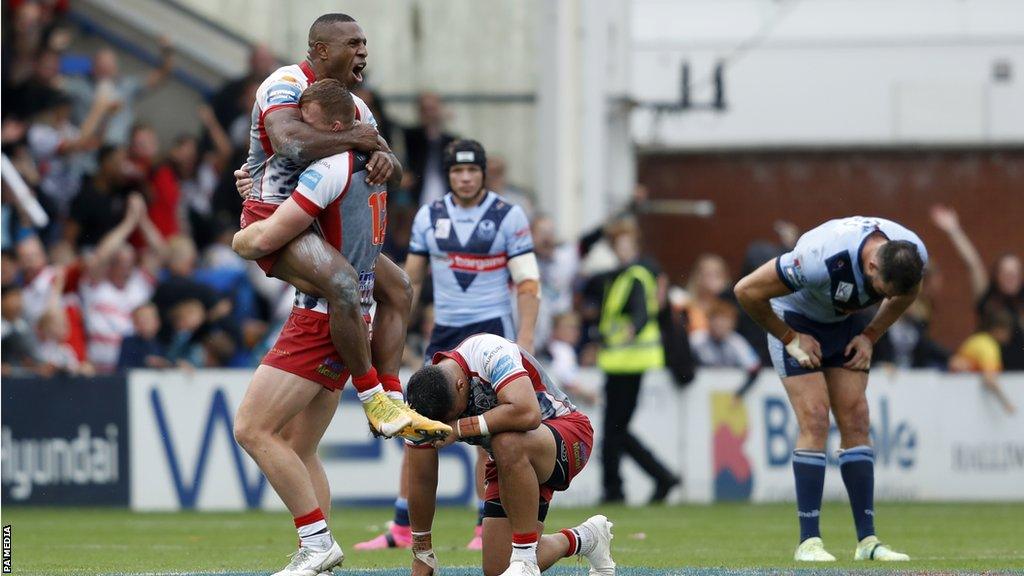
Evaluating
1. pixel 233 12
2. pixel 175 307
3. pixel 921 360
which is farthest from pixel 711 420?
pixel 233 12

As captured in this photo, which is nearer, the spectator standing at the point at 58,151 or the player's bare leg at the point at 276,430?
the player's bare leg at the point at 276,430

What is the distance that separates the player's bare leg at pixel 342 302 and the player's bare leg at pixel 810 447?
288cm

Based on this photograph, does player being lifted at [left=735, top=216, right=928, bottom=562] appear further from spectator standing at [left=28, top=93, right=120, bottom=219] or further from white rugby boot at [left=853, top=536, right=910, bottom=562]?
spectator standing at [left=28, top=93, right=120, bottom=219]

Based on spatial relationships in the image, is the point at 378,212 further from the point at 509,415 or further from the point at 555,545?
the point at 555,545

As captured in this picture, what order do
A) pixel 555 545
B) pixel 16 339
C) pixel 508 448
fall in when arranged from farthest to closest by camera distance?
pixel 16 339 < pixel 555 545 < pixel 508 448

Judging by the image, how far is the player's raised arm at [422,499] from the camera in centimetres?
924

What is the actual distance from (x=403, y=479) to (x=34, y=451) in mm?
5614

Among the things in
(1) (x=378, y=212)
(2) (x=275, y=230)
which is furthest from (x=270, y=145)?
(1) (x=378, y=212)

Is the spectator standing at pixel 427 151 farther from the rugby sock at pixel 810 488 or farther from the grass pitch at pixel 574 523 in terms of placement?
the rugby sock at pixel 810 488

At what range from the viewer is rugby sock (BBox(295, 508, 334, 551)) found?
8781 mm

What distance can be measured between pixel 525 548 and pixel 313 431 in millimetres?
1235

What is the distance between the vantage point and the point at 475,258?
12.6m

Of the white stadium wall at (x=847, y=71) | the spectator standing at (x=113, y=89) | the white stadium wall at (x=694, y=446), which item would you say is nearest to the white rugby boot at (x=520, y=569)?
the white stadium wall at (x=694, y=446)

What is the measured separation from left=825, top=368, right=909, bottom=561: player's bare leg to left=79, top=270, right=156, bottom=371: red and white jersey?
8.71 m
